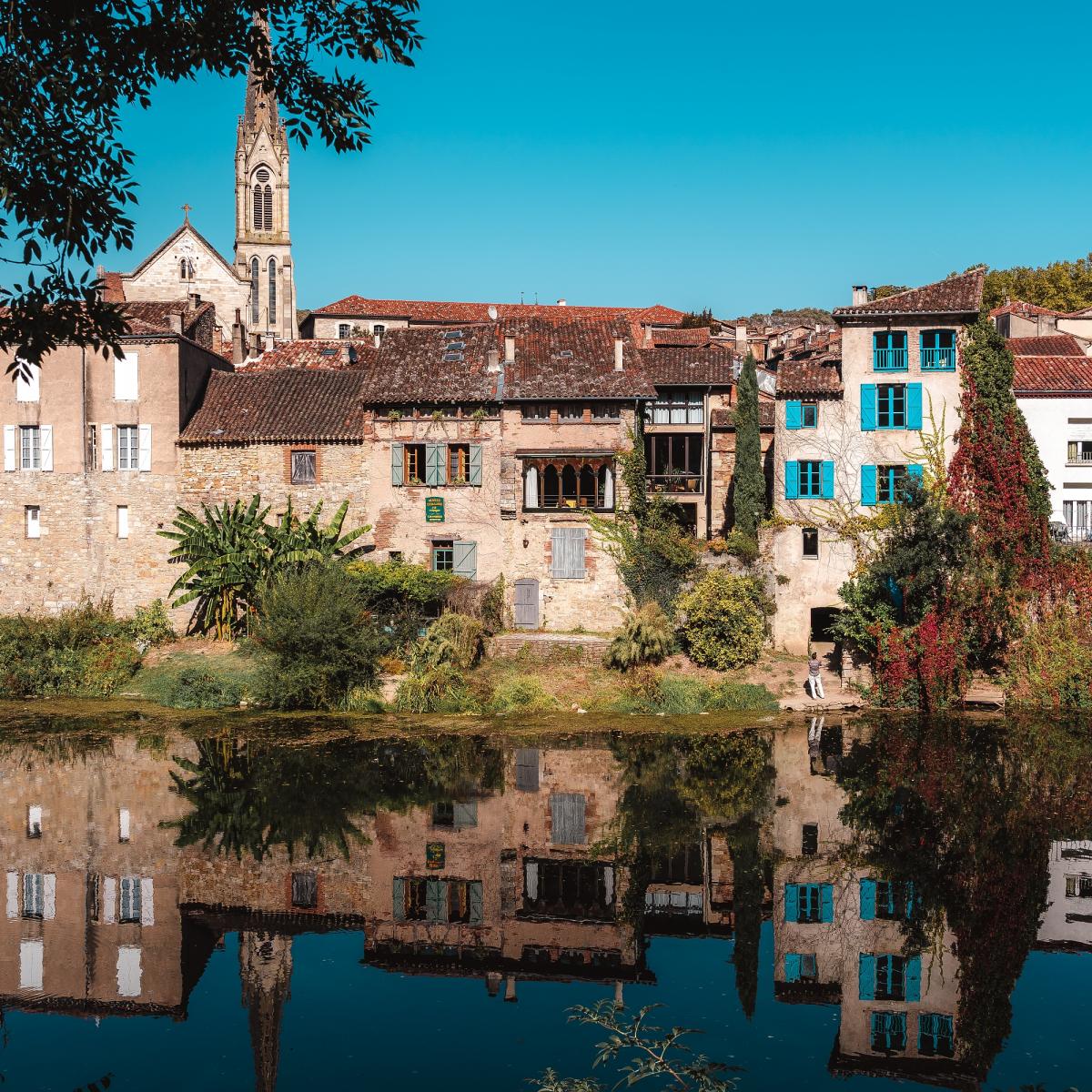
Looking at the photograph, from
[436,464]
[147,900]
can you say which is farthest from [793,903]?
[436,464]

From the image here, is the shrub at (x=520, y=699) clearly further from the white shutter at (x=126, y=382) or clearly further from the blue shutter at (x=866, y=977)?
the white shutter at (x=126, y=382)

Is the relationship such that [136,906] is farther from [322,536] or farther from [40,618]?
[40,618]

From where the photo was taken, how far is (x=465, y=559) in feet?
109

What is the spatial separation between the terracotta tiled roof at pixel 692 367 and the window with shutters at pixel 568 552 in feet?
27.1

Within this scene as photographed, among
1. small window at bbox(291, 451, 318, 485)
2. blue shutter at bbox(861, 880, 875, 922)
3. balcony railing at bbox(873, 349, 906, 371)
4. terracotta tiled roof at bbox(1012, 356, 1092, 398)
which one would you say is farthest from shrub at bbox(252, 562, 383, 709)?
terracotta tiled roof at bbox(1012, 356, 1092, 398)

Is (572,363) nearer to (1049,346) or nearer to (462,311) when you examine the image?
(1049,346)

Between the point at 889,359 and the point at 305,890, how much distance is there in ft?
69.8

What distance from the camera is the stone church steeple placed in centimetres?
7912

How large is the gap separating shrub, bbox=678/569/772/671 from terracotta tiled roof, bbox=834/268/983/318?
25.7 feet

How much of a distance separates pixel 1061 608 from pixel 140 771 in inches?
856

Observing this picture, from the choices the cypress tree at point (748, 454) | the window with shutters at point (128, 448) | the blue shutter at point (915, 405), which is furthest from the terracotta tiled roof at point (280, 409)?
the blue shutter at point (915, 405)

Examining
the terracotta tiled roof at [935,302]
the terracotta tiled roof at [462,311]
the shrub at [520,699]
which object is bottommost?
the shrub at [520,699]

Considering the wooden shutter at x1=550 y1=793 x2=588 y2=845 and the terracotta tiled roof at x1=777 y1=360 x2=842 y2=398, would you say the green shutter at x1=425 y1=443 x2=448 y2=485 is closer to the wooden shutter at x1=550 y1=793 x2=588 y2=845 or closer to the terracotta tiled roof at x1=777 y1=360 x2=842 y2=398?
the terracotta tiled roof at x1=777 y1=360 x2=842 y2=398

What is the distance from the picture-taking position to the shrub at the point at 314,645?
94.0 ft
